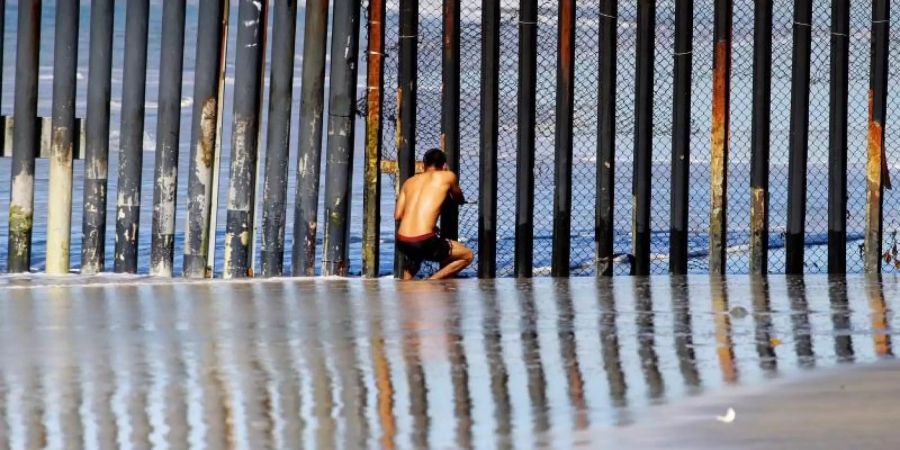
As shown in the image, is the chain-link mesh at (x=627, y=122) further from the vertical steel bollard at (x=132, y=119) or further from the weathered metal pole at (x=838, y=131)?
the vertical steel bollard at (x=132, y=119)

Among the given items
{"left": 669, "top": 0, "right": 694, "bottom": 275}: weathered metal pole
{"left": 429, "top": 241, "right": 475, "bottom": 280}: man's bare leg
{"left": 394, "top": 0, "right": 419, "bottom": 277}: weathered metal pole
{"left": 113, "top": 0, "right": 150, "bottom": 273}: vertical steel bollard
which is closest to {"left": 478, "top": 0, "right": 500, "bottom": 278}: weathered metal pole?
{"left": 429, "top": 241, "right": 475, "bottom": 280}: man's bare leg

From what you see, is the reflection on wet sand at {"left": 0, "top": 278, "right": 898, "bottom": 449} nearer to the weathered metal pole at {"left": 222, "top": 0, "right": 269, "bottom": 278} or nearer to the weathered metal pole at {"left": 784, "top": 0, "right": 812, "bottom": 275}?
the weathered metal pole at {"left": 222, "top": 0, "right": 269, "bottom": 278}

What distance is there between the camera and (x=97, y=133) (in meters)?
11.0

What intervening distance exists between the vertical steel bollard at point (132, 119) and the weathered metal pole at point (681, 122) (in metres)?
3.51

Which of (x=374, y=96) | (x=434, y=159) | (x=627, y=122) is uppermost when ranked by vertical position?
(x=627, y=122)

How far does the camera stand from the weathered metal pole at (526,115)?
11078 mm

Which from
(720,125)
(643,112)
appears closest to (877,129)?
(720,125)

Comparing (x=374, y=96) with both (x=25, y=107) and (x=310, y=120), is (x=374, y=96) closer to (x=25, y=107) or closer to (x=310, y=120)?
(x=310, y=120)

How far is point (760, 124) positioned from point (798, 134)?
0.26m

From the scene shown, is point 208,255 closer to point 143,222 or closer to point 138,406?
point 138,406

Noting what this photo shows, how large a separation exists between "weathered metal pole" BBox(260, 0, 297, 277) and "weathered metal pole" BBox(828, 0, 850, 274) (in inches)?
142

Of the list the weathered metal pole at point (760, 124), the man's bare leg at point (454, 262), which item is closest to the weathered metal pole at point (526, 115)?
the man's bare leg at point (454, 262)

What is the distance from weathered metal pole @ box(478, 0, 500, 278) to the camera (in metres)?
11.1

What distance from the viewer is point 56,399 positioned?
6.04m
